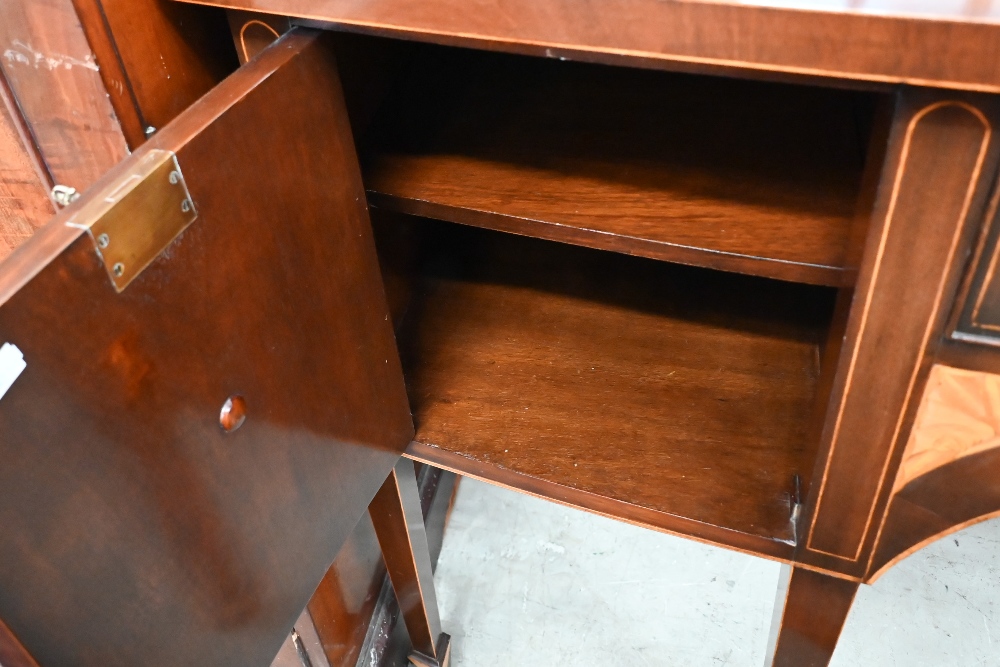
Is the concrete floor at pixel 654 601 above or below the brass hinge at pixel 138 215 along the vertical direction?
below

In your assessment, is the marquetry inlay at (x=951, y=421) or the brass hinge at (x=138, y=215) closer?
the brass hinge at (x=138, y=215)

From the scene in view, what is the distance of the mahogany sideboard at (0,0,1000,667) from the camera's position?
35 centimetres

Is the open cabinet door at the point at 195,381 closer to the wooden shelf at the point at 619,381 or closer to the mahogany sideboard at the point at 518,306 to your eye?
the mahogany sideboard at the point at 518,306

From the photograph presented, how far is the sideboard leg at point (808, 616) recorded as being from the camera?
626mm

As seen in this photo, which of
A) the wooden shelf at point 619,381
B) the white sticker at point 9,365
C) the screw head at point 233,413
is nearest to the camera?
the white sticker at point 9,365

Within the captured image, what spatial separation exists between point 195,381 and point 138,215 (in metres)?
0.09

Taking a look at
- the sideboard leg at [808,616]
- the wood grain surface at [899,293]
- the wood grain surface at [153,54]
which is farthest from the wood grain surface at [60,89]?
the sideboard leg at [808,616]

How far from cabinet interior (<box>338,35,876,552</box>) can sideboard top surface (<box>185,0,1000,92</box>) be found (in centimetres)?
15

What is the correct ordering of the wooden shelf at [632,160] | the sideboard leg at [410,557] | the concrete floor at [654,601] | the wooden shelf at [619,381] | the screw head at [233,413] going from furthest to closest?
1. the concrete floor at [654,601]
2. the sideboard leg at [410,557]
3. the wooden shelf at [619,381]
4. the wooden shelf at [632,160]
5. the screw head at [233,413]

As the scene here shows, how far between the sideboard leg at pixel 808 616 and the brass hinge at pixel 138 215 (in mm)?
509

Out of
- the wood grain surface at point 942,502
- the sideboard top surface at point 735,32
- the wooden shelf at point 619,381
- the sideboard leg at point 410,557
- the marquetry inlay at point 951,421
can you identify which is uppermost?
the sideboard top surface at point 735,32

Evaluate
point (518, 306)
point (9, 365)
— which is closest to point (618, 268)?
point (518, 306)

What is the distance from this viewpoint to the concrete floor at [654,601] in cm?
107

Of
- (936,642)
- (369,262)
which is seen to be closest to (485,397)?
(369,262)
